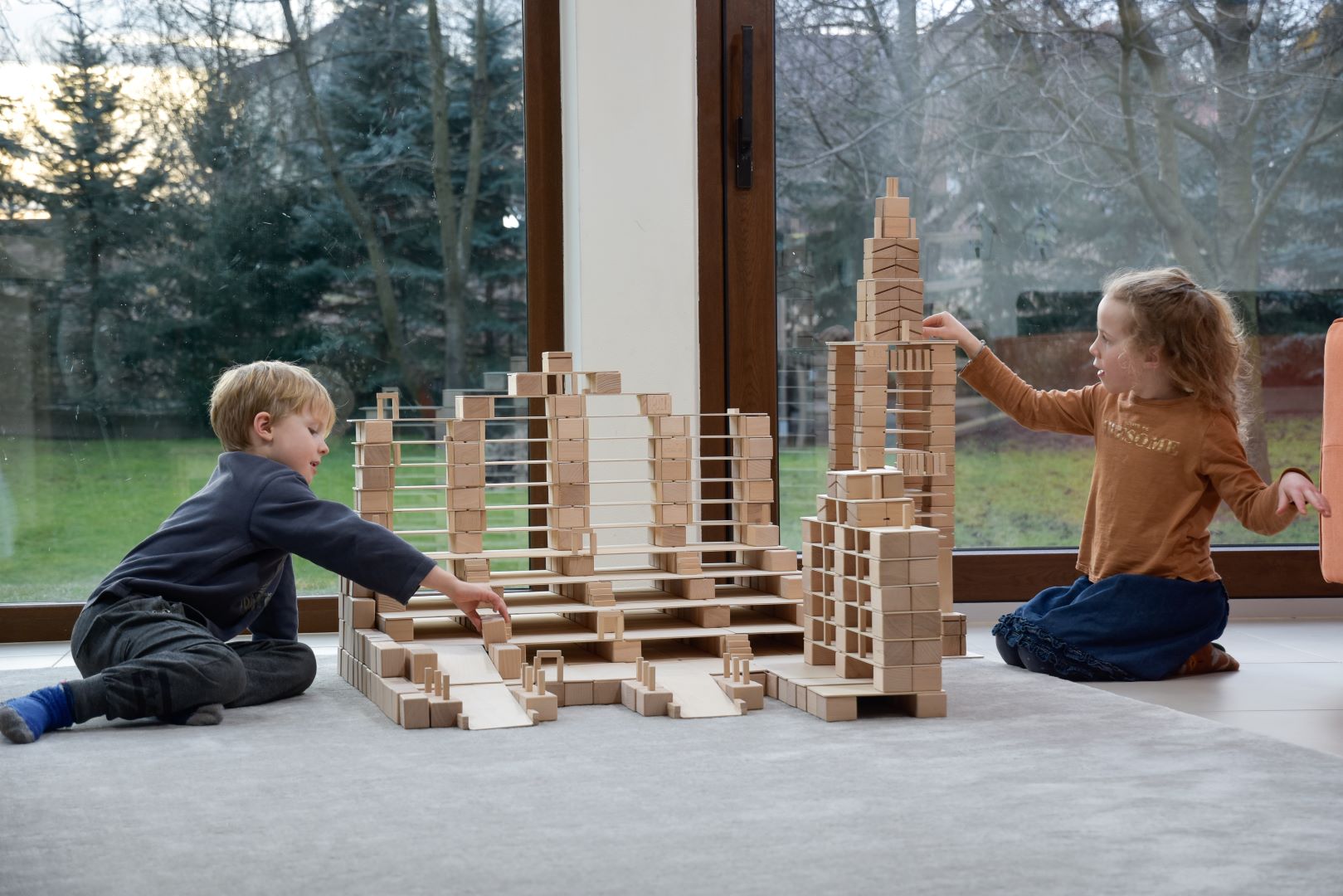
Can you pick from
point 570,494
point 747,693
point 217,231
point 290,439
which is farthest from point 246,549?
point 217,231

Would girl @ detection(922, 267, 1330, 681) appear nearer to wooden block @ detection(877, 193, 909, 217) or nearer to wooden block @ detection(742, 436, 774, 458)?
wooden block @ detection(877, 193, 909, 217)

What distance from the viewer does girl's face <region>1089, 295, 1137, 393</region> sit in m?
2.43

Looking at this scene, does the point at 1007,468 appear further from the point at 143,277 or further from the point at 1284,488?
the point at 143,277

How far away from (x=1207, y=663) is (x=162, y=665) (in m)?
1.71

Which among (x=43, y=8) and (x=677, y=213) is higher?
(x=43, y=8)

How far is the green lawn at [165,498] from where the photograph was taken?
114 inches

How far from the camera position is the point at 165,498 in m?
2.95

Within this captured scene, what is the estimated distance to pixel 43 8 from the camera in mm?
2889

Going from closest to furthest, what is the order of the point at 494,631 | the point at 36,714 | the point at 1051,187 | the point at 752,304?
the point at 36,714, the point at 494,631, the point at 752,304, the point at 1051,187

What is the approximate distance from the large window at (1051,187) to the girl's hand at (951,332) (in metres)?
0.57

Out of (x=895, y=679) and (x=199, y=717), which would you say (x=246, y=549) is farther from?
(x=895, y=679)

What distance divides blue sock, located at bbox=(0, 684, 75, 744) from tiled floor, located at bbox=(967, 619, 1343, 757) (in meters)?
1.54

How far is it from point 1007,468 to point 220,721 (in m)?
1.88

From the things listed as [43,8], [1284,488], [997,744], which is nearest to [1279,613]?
[1284,488]
